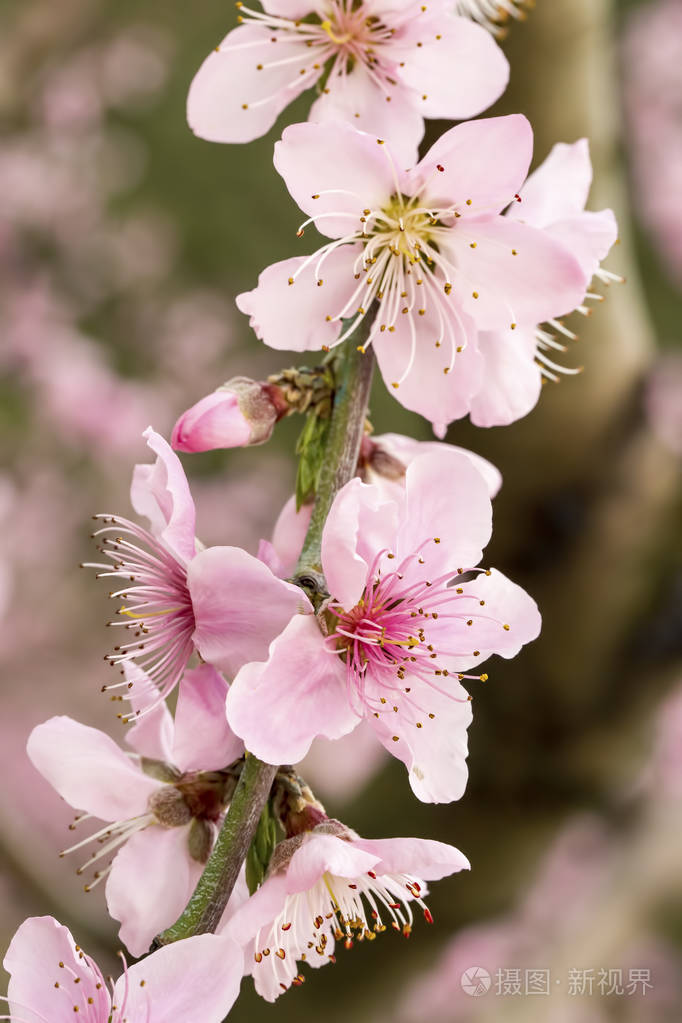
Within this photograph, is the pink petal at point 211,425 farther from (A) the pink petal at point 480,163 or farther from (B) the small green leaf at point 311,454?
(A) the pink petal at point 480,163

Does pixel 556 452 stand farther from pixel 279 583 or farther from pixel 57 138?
pixel 57 138

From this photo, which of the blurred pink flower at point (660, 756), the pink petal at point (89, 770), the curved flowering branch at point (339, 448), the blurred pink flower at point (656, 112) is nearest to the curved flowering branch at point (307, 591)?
the curved flowering branch at point (339, 448)

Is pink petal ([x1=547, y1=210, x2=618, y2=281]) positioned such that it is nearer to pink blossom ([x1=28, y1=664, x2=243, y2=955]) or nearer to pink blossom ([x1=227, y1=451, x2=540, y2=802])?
pink blossom ([x1=227, y1=451, x2=540, y2=802])

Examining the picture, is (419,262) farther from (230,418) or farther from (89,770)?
(89,770)

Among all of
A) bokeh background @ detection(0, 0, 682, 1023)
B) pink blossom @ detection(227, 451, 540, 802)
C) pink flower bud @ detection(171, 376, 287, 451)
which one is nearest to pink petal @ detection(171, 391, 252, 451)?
pink flower bud @ detection(171, 376, 287, 451)

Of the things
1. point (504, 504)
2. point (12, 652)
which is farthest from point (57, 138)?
point (504, 504)

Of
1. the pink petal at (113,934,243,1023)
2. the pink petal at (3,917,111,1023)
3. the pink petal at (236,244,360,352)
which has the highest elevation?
the pink petal at (236,244,360,352)

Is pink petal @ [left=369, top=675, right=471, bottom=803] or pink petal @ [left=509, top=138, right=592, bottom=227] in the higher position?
pink petal @ [left=509, top=138, right=592, bottom=227]
